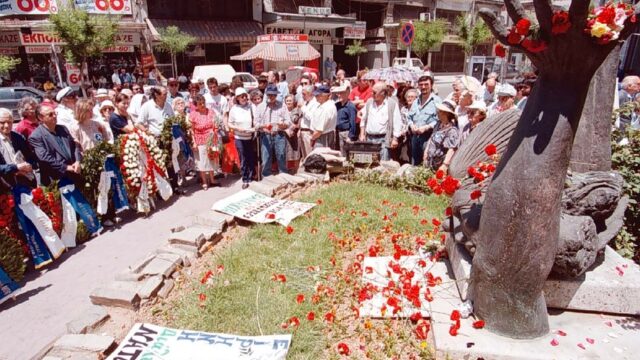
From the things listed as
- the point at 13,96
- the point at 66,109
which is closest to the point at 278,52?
the point at 13,96

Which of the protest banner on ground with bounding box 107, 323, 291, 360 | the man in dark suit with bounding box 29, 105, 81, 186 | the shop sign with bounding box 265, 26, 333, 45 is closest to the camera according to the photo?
the protest banner on ground with bounding box 107, 323, 291, 360

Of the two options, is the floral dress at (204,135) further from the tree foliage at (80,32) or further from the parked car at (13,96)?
the tree foliage at (80,32)

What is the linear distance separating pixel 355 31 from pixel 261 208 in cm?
2880

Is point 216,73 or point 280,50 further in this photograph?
point 280,50

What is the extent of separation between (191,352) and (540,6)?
3.28 m

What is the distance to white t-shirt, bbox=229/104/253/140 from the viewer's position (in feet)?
A: 24.7

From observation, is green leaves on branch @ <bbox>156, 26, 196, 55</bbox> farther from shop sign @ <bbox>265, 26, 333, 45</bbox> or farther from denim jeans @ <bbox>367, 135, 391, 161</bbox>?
denim jeans @ <bbox>367, 135, 391, 161</bbox>

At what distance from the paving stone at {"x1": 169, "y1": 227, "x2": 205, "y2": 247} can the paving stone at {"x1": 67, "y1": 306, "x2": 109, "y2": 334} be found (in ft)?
4.08

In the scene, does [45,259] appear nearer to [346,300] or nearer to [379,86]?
[346,300]

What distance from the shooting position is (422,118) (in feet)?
22.8

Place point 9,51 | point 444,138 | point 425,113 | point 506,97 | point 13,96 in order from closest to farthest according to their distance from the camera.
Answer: point 444,138 → point 506,97 → point 425,113 → point 13,96 → point 9,51

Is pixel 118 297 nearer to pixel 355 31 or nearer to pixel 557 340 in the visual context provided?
pixel 557 340

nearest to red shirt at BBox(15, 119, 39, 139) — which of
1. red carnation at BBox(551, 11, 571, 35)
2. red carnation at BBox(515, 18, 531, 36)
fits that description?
red carnation at BBox(515, 18, 531, 36)

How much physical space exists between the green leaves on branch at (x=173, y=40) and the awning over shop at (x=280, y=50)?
3055 mm
